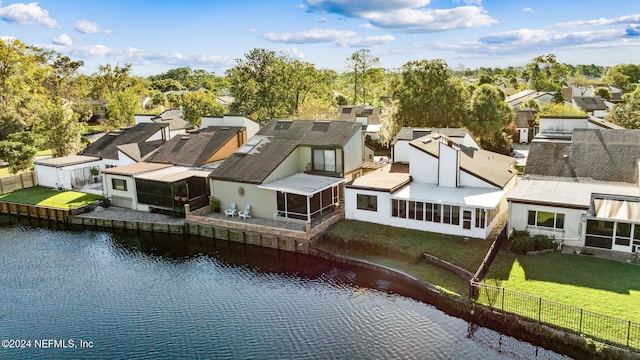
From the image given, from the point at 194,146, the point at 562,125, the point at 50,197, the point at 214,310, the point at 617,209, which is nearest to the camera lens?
the point at 214,310

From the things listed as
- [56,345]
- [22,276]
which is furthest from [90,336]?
[22,276]

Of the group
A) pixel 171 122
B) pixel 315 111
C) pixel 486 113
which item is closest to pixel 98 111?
pixel 171 122

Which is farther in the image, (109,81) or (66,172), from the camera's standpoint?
(109,81)

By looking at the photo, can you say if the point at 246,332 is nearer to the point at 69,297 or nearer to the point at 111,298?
the point at 111,298

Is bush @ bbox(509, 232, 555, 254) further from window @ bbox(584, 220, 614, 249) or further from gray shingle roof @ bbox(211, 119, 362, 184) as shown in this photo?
gray shingle roof @ bbox(211, 119, 362, 184)

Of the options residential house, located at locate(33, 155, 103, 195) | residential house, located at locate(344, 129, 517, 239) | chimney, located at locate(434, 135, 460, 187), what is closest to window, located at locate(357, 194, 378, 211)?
residential house, located at locate(344, 129, 517, 239)

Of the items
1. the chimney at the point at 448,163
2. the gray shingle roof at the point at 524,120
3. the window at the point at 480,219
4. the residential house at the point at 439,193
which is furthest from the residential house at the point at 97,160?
the gray shingle roof at the point at 524,120

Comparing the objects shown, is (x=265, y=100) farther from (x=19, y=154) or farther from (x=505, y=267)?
(x=505, y=267)
